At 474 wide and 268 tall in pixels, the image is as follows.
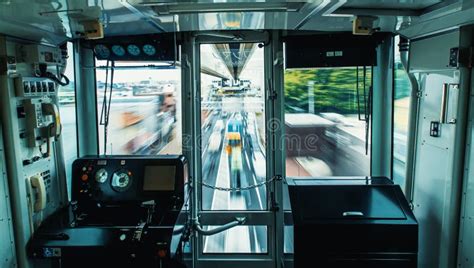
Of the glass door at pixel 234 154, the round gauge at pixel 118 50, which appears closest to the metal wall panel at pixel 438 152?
the glass door at pixel 234 154

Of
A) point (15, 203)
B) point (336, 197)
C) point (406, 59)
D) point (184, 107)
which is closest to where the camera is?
point (15, 203)

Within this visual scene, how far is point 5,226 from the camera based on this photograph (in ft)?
8.22

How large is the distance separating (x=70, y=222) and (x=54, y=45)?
1.34 m

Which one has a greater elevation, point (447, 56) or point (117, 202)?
point (447, 56)

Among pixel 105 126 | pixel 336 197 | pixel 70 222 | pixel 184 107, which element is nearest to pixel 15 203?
pixel 70 222

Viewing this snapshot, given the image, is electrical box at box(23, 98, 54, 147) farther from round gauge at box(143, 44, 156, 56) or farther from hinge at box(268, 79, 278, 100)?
hinge at box(268, 79, 278, 100)

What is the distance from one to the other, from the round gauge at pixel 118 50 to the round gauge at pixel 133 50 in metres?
0.05

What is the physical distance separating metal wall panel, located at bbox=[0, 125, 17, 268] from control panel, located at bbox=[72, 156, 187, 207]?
58 centimetres

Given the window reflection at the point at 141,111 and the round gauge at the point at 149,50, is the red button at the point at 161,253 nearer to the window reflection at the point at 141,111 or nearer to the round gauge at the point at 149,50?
the window reflection at the point at 141,111

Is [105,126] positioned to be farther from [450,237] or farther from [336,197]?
[450,237]

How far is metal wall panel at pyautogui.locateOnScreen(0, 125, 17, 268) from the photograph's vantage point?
8.10 feet

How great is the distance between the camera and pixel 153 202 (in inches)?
118

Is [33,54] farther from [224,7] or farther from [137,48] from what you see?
[224,7]

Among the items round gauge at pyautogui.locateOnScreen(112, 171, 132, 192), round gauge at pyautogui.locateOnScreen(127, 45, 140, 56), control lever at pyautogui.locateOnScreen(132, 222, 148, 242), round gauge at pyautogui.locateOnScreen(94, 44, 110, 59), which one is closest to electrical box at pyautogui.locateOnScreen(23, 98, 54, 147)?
round gauge at pyautogui.locateOnScreen(112, 171, 132, 192)
